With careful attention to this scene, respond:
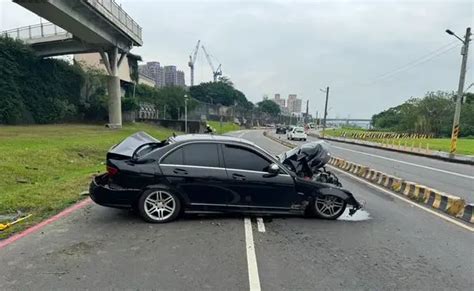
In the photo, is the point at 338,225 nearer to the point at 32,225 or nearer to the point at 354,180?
the point at 32,225

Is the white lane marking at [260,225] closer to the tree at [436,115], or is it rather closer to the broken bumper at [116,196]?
the broken bumper at [116,196]

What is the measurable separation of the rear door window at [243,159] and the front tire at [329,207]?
1.27m

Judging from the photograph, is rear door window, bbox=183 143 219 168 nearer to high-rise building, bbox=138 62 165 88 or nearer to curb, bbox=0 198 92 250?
curb, bbox=0 198 92 250

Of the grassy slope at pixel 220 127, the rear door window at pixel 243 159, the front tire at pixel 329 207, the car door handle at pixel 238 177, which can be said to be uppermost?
the rear door window at pixel 243 159

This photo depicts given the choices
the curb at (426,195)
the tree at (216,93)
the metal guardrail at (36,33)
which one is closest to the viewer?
the curb at (426,195)

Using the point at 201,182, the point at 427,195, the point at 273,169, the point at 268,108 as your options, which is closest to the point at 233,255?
the point at 201,182

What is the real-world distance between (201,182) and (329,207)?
97.5 inches

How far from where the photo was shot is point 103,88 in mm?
52281

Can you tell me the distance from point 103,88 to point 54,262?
50633 mm

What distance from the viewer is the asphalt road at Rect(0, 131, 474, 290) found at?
444 centimetres

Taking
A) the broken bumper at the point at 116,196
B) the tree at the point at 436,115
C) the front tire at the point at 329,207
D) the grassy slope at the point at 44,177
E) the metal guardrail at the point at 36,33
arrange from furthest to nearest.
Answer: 1. the tree at the point at 436,115
2. the metal guardrail at the point at 36,33
3. the grassy slope at the point at 44,177
4. the front tire at the point at 329,207
5. the broken bumper at the point at 116,196

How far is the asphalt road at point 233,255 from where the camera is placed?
4438mm

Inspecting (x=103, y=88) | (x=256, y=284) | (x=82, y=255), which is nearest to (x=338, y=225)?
(x=256, y=284)

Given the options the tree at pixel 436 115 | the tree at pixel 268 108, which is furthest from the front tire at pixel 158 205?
the tree at pixel 268 108
